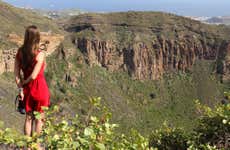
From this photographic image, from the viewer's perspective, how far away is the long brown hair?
872 centimetres

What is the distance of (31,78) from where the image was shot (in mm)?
8906

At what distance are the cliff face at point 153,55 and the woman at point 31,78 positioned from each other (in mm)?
70751

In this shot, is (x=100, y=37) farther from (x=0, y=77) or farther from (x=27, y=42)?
(x=27, y=42)

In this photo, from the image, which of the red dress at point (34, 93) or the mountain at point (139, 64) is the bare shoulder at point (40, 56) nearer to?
the red dress at point (34, 93)

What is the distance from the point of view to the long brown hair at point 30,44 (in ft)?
28.6

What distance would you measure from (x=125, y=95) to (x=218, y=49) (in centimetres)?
2465

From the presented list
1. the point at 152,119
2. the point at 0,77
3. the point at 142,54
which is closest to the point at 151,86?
the point at 142,54

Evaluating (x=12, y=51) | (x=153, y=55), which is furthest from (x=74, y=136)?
(x=153, y=55)

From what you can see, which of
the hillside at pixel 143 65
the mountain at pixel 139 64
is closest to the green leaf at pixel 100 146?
the mountain at pixel 139 64

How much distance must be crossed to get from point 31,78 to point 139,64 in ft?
261

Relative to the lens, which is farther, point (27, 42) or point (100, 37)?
point (100, 37)

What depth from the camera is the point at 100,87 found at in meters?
76.7

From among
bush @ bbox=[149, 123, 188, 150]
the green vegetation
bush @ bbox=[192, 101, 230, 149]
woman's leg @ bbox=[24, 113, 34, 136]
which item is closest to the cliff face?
the green vegetation

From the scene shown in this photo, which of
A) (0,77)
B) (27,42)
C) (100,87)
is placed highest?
(27,42)
